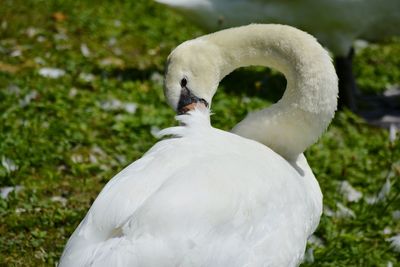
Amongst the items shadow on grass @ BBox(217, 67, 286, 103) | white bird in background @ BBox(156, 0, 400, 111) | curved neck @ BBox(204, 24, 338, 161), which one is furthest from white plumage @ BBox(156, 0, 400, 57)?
curved neck @ BBox(204, 24, 338, 161)

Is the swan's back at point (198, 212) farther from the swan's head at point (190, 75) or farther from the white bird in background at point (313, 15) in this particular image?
the white bird in background at point (313, 15)

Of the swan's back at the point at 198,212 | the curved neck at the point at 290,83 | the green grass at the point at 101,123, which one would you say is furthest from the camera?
the green grass at the point at 101,123

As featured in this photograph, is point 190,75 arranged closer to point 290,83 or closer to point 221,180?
point 290,83

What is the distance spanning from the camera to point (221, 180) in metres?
3.42

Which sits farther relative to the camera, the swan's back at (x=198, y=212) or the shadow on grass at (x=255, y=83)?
the shadow on grass at (x=255, y=83)

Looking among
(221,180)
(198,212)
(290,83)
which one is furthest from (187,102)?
(198,212)

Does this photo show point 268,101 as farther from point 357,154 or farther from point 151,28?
point 151,28

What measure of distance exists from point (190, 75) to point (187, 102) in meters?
0.14

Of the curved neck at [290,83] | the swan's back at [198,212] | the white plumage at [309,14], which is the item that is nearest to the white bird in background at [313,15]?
the white plumage at [309,14]

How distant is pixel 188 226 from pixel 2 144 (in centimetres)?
251

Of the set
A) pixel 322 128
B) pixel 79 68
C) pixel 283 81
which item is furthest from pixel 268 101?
pixel 322 128

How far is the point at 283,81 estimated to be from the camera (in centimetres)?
811

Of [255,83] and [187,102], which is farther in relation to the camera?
[255,83]

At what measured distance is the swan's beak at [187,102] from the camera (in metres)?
4.20
